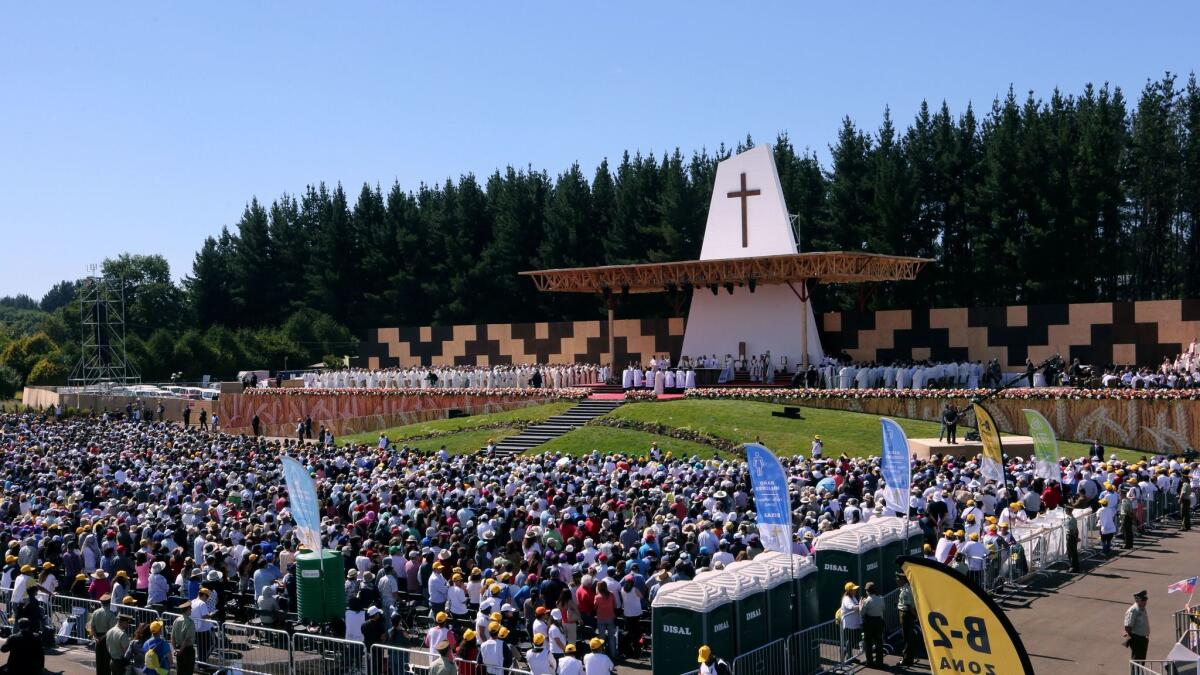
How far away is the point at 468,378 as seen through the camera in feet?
179

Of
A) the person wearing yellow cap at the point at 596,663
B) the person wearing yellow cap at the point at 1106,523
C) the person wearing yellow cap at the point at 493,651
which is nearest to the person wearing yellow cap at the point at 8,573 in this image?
the person wearing yellow cap at the point at 493,651

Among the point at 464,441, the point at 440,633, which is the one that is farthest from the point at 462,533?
the point at 464,441

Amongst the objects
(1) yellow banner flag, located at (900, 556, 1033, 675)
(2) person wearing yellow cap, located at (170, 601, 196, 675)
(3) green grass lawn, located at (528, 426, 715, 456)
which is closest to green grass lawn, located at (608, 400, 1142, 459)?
(3) green grass lawn, located at (528, 426, 715, 456)

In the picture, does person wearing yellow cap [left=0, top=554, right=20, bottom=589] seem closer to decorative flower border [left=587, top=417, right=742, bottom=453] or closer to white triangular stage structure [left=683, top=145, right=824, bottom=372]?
decorative flower border [left=587, top=417, right=742, bottom=453]

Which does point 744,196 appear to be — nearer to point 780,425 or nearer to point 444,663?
point 780,425

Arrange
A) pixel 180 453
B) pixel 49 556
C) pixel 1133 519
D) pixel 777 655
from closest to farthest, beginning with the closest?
pixel 777 655, pixel 49 556, pixel 1133 519, pixel 180 453

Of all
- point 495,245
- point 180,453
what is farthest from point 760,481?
point 495,245

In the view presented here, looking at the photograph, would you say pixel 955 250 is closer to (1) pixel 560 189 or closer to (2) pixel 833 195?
(2) pixel 833 195

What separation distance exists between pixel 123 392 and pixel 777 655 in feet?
186

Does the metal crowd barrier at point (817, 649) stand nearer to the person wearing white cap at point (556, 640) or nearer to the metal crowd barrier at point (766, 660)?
the metal crowd barrier at point (766, 660)

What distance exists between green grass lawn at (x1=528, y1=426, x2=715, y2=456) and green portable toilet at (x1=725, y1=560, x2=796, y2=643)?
19.4 meters

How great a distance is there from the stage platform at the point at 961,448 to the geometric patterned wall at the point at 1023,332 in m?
14.1

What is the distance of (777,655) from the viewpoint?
15688mm

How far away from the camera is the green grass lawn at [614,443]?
121ft
